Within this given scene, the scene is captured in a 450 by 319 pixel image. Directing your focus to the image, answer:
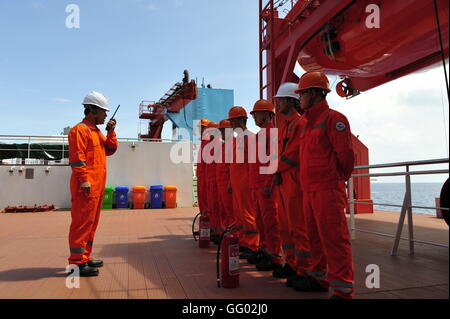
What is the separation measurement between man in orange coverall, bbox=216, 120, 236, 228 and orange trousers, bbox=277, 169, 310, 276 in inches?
55.5

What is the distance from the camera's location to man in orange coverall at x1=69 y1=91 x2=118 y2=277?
2990mm

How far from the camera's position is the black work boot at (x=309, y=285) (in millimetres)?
2451

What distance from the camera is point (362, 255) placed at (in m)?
3.69

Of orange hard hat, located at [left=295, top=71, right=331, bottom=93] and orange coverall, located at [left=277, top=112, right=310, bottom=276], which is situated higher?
orange hard hat, located at [left=295, top=71, right=331, bottom=93]

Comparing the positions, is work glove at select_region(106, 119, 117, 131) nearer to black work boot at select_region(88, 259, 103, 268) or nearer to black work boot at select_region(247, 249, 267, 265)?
black work boot at select_region(88, 259, 103, 268)

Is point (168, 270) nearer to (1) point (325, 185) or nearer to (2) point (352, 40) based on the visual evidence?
(1) point (325, 185)

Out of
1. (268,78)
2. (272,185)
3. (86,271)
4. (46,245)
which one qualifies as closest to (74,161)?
(86,271)

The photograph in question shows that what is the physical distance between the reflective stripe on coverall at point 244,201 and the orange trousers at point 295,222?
830 mm

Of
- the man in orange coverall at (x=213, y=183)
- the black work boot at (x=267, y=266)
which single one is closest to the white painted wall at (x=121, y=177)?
the man in orange coverall at (x=213, y=183)

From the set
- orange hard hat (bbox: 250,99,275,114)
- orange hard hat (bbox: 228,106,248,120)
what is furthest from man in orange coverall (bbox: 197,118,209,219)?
orange hard hat (bbox: 250,99,275,114)

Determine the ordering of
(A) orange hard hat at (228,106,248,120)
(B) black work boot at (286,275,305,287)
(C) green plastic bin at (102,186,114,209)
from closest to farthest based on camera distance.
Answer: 1. (B) black work boot at (286,275,305,287)
2. (A) orange hard hat at (228,106,248,120)
3. (C) green plastic bin at (102,186,114,209)

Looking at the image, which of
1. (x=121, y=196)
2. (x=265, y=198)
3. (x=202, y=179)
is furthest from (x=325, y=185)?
(x=121, y=196)

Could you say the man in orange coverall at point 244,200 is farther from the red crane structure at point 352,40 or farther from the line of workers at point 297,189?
the red crane structure at point 352,40

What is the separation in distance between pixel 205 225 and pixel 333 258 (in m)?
2.40
